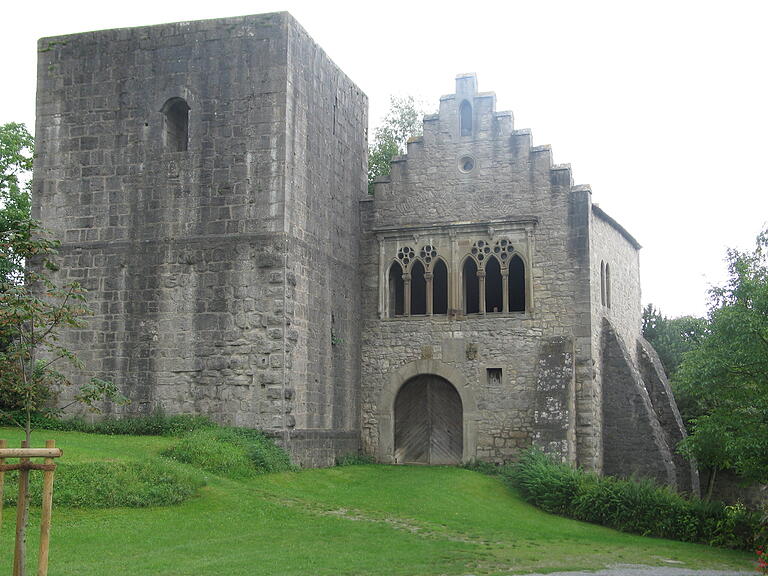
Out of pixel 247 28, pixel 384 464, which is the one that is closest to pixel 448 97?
pixel 247 28

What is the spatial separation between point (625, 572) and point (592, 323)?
1120cm

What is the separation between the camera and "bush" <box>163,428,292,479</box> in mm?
17984

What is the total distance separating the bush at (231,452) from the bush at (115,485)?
4.71ft

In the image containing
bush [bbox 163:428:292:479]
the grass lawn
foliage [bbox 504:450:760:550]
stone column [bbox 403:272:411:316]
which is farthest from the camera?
stone column [bbox 403:272:411:316]

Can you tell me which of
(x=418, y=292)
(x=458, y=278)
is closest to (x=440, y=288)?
(x=418, y=292)

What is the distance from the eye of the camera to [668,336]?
3306 centimetres

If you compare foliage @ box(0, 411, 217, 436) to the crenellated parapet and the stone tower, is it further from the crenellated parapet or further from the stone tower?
the crenellated parapet

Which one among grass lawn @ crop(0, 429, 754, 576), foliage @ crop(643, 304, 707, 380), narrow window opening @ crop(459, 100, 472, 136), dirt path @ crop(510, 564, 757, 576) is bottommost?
dirt path @ crop(510, 564, 757, 576)

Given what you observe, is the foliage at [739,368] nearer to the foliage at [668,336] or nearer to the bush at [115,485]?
the bush at [115,485]

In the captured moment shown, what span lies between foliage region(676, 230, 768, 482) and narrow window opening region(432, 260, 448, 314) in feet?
30.3

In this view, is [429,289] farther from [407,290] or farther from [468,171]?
[468,171]

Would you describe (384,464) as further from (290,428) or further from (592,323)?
(592,323)

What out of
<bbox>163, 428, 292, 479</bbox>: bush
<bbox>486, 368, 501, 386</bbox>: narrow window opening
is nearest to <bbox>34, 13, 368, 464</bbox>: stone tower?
<bbox>163, 428, 292, 479</bbox>: bush

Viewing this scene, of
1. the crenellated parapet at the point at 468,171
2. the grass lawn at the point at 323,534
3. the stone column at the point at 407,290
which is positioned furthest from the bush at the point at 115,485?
the crenellated parapet at the point at 468,171
